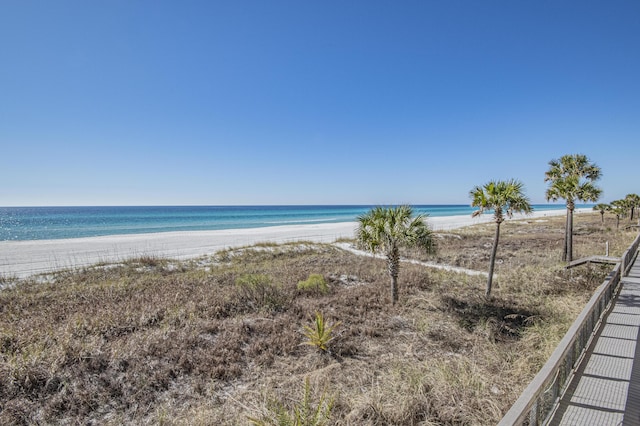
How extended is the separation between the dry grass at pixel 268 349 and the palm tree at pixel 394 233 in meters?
1.75

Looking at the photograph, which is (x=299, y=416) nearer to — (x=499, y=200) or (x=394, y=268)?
(x=394, y=268)

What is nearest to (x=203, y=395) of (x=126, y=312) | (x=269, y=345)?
(x=269, y=345)

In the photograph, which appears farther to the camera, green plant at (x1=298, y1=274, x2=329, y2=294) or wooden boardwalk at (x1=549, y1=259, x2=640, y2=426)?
green plant at (x1=298, y1=274, x2=329, y2=294)

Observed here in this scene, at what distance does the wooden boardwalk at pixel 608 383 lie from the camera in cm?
415

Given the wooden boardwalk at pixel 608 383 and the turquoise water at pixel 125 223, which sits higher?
the wooden boardwalk at pixel 608 383

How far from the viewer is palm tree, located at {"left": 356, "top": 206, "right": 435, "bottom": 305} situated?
11859mm

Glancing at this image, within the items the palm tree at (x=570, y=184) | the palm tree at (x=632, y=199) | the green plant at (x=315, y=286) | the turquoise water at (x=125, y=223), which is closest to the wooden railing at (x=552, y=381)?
the turquoise water at (x=125, y=223)

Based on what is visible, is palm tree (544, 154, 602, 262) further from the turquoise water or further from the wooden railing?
the wooden railing

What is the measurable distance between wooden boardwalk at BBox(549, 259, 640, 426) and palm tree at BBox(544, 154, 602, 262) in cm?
1616

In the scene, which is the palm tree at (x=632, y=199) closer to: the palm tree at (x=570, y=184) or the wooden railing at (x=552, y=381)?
the palm tree at (x=570, y=184)

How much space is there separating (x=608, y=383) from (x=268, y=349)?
6.92m

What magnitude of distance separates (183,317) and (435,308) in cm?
919

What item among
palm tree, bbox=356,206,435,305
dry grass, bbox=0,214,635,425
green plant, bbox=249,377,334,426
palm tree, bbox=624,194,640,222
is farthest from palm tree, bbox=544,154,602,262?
palm tree, bbox=624,194,640,222

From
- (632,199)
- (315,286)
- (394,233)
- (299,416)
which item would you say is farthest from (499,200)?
(632,199)
